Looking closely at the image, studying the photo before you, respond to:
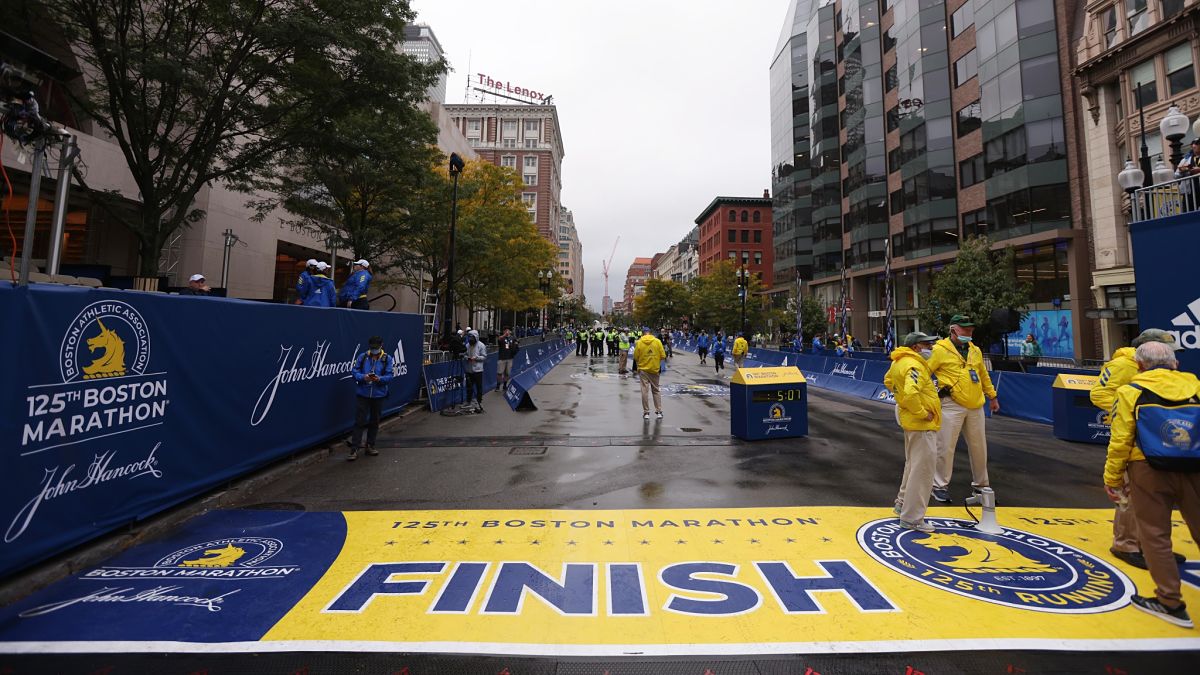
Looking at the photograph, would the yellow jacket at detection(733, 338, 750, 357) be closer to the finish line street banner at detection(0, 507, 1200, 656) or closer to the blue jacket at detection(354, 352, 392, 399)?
the finish line street banner at detection(0, 507, 1200, 656)

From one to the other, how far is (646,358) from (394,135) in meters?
10.4

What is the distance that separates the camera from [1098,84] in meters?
24.8

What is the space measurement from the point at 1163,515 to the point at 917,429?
1746mm

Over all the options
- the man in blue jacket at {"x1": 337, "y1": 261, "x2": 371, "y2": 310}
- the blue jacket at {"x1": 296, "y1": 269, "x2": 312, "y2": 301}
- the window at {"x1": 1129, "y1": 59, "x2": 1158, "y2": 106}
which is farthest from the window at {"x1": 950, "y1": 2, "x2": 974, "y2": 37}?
the blue jacket at {"x1": 296, "y1": 269, "x2": 312, "y2": 301}

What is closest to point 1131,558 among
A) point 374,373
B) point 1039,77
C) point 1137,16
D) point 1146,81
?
point 374,373

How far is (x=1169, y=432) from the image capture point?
10.6 feet

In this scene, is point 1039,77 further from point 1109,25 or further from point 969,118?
point 969,118

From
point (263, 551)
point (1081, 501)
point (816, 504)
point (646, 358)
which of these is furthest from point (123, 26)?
point (1081, 501)

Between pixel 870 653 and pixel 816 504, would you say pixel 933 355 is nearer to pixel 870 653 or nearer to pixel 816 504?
pixel 816 504

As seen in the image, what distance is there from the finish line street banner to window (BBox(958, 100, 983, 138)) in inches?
1496

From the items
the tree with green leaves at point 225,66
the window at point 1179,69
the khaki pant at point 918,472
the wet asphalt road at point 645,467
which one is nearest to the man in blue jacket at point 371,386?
the wet asphalt road at point 645,467

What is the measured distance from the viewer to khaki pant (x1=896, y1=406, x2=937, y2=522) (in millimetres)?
4848

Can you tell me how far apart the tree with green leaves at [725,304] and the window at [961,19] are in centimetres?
2510

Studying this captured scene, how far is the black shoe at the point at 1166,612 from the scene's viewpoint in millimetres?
3236
